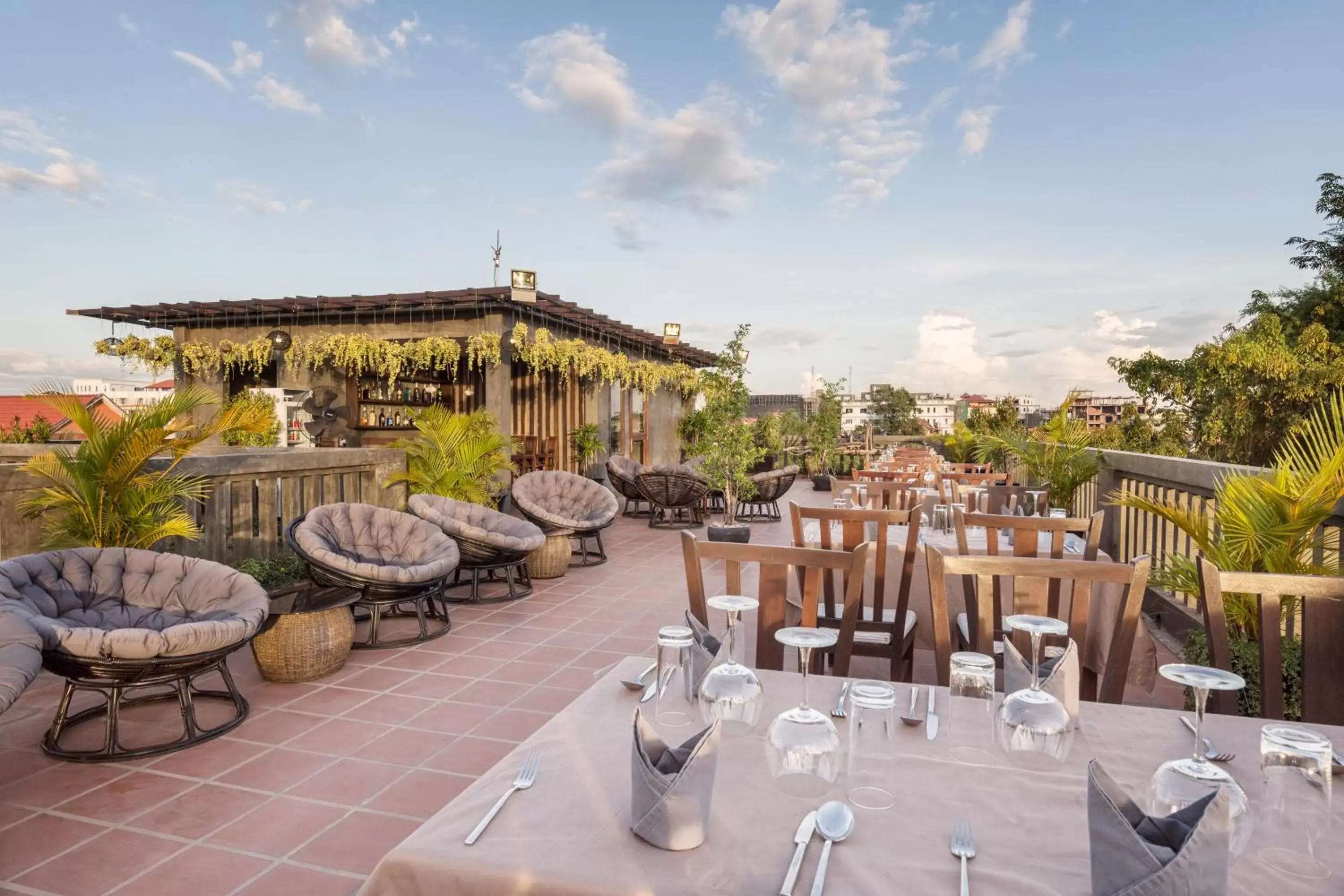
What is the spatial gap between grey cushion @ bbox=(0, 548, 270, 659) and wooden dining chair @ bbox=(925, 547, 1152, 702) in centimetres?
283

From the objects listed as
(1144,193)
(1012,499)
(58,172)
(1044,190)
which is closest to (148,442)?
(1012,499)

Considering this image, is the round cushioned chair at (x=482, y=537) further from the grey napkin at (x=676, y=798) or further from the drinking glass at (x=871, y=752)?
the grey napkin at (x=676, y=798)

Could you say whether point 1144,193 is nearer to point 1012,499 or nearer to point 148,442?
point 1012,499

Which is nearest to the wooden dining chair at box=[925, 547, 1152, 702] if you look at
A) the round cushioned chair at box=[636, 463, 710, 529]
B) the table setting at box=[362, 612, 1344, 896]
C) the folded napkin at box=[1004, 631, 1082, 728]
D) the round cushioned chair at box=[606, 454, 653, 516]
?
the table setting at box=[362, 612, 1344, 896]

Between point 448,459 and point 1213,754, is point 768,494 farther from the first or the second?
point 1213,754

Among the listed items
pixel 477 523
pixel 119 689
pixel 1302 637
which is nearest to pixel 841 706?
pixel 1302 637

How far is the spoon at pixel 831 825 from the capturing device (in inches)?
38.7

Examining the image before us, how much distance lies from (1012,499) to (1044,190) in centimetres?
710

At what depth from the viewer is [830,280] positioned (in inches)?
586

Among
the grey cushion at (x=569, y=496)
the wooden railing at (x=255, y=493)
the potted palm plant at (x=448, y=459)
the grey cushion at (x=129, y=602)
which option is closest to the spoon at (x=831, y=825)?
the grey cushion at (x=129, y=602)

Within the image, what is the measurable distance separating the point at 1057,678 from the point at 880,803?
48 cm

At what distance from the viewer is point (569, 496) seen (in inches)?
302

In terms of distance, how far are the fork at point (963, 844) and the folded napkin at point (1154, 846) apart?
0.15 m

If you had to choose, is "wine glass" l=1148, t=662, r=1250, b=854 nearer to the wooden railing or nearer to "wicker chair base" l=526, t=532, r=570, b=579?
the wooden railing
